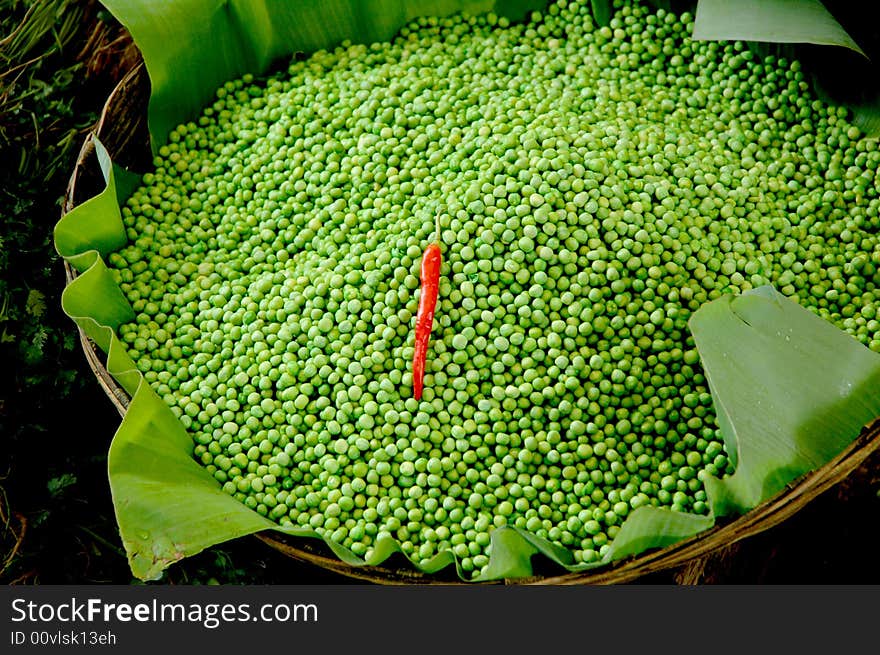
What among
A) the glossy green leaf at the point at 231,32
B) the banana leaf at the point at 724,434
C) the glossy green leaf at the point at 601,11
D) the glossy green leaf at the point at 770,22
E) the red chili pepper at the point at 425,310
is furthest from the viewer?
the glossy green leaf at the point at 601,11

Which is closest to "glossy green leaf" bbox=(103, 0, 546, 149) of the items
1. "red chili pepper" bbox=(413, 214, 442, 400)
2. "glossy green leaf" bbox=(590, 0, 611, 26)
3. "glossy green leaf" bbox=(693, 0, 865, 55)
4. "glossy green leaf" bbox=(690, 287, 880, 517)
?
"glossy green leaf" bbox=(590, 0, 611, 26)

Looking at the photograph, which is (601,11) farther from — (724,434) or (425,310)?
(724,434)

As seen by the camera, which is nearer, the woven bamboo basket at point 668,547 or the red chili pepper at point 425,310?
the woven bamboo basket at point 668,547

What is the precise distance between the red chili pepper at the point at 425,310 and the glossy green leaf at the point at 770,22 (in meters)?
0.69

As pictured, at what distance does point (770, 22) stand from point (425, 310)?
86 centimetres

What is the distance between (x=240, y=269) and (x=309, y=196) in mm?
194

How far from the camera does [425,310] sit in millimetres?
1468

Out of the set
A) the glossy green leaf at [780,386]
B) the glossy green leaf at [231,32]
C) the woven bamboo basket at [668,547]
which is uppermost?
the glossy green leaf at [231,32]

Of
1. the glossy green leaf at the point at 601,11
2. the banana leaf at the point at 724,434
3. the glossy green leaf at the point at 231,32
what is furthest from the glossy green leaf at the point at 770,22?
the banana leaf at the point at 724,434

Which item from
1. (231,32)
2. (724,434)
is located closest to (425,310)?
(724,434)

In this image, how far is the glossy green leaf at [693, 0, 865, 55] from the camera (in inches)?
64.3

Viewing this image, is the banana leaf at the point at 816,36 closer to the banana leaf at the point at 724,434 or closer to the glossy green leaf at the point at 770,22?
the glossy green leaf at the point at 770,22

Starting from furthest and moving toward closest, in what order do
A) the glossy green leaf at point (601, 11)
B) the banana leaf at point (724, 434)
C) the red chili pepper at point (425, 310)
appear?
the glossy green leaf at point (601, 11) < the red chili pepper at point (425, 310) < the banana leaf at point (724, 434)

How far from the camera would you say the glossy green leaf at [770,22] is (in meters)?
1.63
